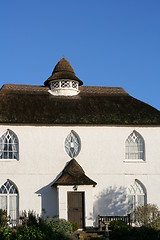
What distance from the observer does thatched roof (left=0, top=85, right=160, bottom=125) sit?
31672 mm

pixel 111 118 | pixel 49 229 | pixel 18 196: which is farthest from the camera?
pixel 111 118

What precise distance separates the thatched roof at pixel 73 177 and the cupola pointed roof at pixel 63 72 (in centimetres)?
777

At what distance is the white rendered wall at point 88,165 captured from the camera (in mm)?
30734

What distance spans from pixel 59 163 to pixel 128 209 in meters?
6.01

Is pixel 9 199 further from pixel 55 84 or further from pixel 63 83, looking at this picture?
pixel 63 83

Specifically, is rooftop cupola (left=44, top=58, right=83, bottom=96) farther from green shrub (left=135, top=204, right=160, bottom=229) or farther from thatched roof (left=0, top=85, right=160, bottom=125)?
green shrub (left=135, top=204, right=160, bottom=229)

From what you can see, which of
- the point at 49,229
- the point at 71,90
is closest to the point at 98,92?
the point at 71,90

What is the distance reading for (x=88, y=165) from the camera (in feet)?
105

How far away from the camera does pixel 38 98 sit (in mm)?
34062

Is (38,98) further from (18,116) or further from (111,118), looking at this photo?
(111,118)

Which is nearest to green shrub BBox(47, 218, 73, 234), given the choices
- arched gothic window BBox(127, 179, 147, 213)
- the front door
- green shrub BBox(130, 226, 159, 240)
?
green shrub BBox(130, 226, 159, 240)

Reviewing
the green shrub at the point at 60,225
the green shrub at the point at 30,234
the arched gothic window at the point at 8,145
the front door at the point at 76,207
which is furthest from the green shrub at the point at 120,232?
the arched gothic window at the point at 8,145

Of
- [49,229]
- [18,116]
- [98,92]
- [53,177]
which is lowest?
[49,229]

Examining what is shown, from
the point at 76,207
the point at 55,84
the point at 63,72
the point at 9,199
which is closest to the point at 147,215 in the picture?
the point at 76,207
